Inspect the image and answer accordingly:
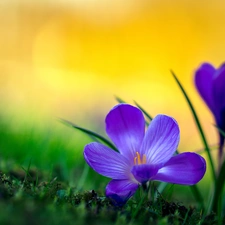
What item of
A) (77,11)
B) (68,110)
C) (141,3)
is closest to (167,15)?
(141,3)

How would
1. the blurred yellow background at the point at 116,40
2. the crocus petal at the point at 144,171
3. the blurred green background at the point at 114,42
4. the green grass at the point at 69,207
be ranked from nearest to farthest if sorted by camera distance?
the green grass at the point at 69,207 < the crocus petal at the point at 144,171 < the blurred green background at the point at 114,42 < the blurred yellow background at the point at 116,40

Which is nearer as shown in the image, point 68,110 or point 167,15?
point 68,110

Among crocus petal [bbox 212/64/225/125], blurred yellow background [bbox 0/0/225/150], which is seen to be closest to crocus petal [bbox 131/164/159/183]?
crocus petal [bbox 212/64/225/125]

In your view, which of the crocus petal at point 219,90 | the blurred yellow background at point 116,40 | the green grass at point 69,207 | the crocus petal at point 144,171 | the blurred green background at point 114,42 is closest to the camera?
the green grass at point 69,207

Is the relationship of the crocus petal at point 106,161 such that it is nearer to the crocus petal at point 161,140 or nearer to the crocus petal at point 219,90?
the crocus petal at point 161,140

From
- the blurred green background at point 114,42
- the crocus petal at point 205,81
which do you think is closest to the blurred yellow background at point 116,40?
the blurred green background at point 114,42

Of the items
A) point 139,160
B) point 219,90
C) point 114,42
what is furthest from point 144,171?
point 114,42

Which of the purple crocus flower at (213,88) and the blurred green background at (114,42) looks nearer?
the purple crocus flower at (213,88)

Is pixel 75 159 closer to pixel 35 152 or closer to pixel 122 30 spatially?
pixel 35 152
